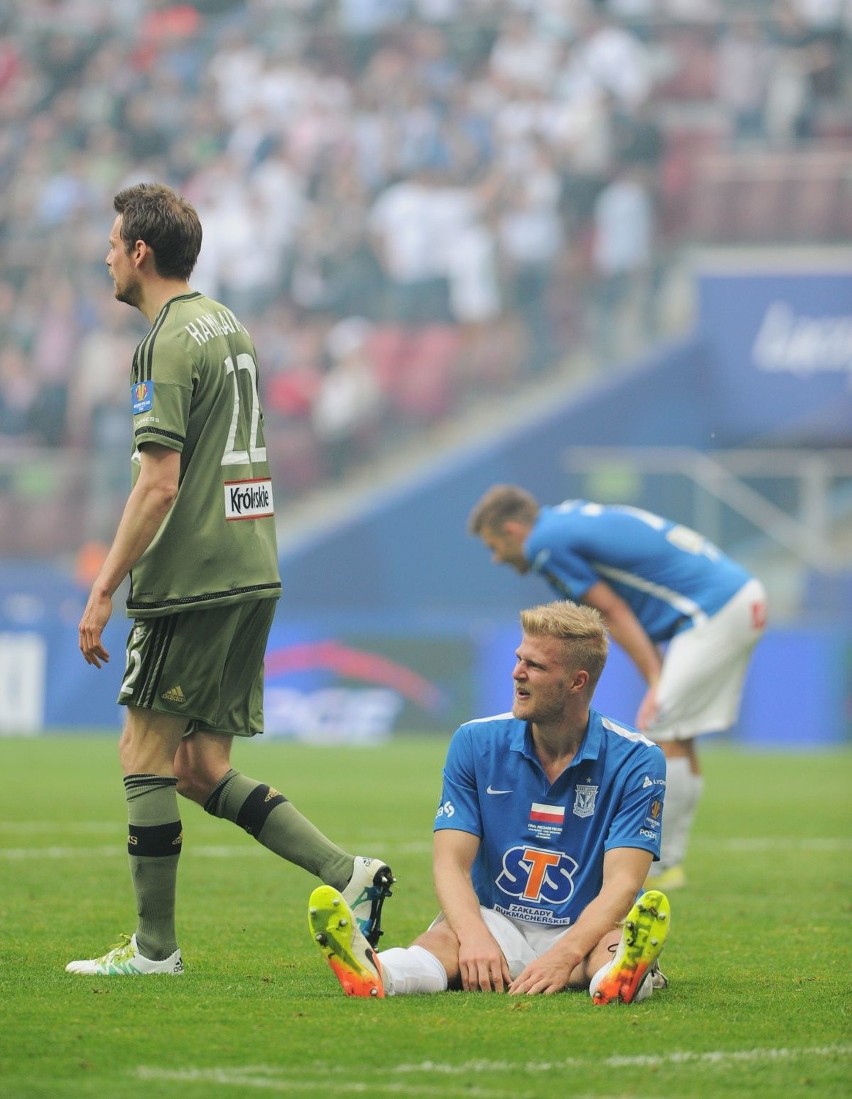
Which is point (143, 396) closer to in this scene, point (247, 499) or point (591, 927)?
point (247, 499)

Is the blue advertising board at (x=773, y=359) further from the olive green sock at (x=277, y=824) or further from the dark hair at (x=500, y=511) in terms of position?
the olive green sock at (x=277, y=824)

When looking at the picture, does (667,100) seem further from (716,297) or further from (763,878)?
(763,878)

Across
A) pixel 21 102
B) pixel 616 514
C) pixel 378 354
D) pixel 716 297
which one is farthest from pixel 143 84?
pixel 616 514

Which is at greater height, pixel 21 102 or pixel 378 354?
pixel 21 102

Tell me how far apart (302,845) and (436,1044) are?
4.22 feet

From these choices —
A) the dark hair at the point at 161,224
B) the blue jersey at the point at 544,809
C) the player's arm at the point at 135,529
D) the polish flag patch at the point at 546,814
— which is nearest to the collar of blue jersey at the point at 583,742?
the blue jersey at the point at 544,809

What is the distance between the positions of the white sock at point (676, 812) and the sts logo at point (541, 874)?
2798 mm

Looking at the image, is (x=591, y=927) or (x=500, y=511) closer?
(x=591, y=927)

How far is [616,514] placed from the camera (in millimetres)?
8289

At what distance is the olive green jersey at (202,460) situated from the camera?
521 cm

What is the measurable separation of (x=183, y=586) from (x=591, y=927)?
145cm

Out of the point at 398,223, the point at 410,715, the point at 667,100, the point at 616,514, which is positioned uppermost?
the point at 667,100

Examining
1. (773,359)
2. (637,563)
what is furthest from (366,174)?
(637,563)

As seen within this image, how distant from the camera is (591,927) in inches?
195
